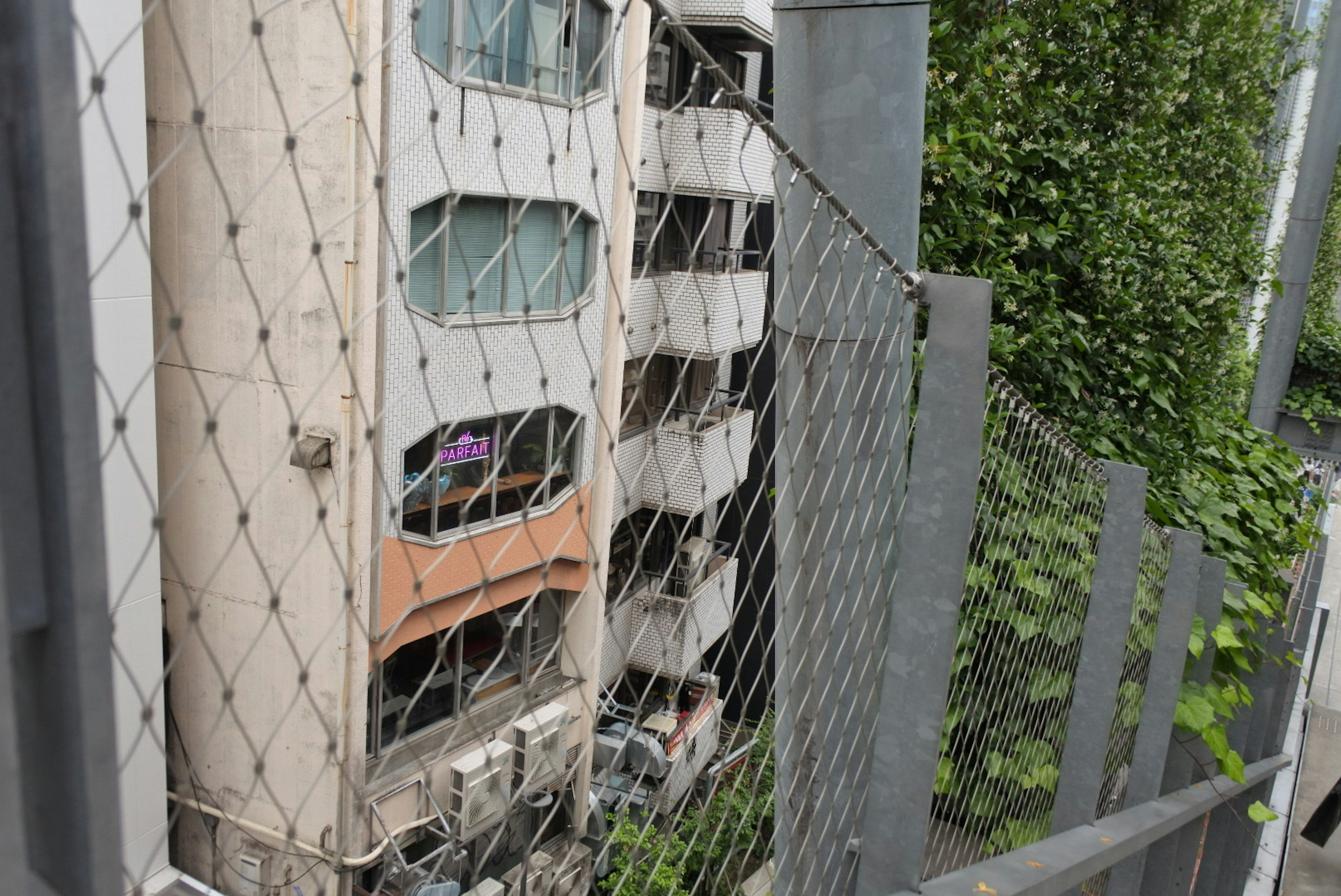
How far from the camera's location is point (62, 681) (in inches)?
21.6

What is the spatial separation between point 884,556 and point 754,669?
8.99 m

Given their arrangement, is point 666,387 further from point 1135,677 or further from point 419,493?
point 1135,677

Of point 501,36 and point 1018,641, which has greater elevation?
point 501,36

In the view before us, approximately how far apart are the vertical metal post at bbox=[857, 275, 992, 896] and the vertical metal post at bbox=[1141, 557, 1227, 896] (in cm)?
211

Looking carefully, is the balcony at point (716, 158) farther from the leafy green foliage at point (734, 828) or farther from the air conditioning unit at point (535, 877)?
the air conditioning unit at point (535, 877)

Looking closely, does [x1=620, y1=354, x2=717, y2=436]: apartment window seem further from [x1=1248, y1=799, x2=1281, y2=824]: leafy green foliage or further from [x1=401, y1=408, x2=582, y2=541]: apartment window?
[x1=1248, y1=799, x2=1281, y2=824]: leafy green foliage

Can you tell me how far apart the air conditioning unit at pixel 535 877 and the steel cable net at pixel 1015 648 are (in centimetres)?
93

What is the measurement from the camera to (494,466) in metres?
1.11

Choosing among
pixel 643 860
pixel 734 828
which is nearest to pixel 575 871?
pixel 643 860

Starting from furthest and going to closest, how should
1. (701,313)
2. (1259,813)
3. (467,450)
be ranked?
(467,450) → (701,313) → (1259,813)

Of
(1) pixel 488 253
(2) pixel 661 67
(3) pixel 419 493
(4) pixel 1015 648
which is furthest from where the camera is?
(2) pixel 661 67

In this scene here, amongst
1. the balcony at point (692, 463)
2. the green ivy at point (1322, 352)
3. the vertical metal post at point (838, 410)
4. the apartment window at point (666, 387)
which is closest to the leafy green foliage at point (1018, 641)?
the vertical metal post at point (838, 410)

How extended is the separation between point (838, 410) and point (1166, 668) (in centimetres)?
187

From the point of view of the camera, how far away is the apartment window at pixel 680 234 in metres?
1.10
